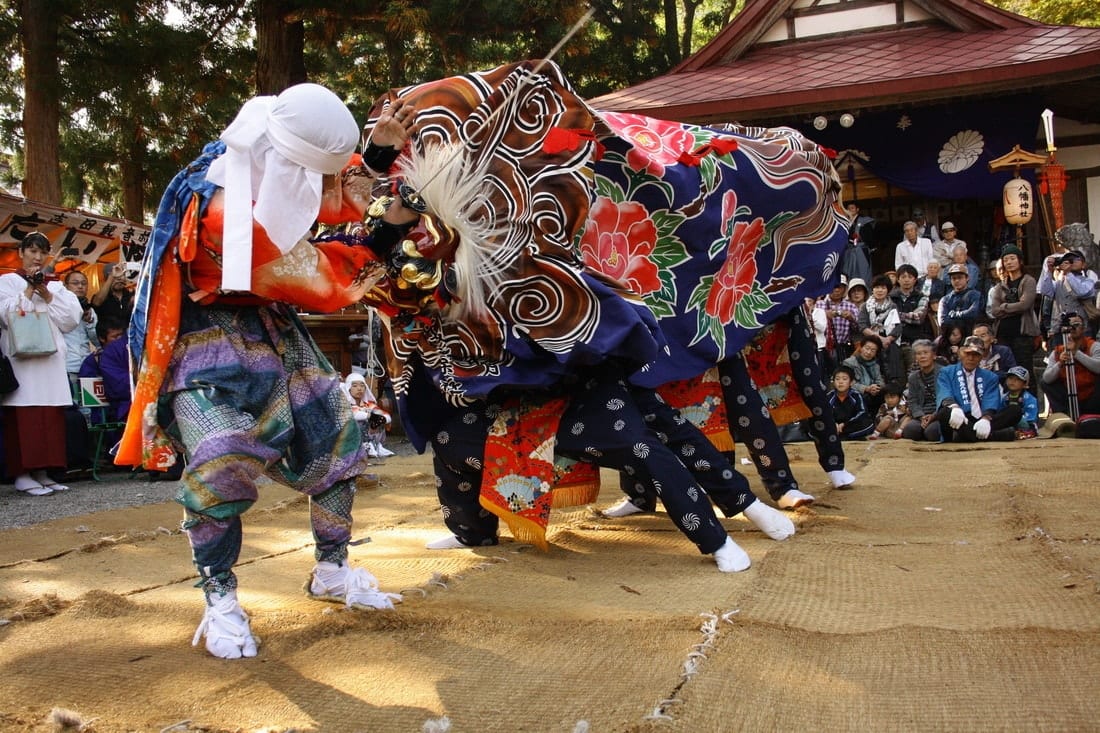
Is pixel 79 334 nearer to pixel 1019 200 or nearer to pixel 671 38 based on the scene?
pixel 1019 200

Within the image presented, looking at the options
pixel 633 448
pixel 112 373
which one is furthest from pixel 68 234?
pixel 633 448

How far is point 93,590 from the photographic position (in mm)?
3029

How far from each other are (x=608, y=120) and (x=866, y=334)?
17.3ft

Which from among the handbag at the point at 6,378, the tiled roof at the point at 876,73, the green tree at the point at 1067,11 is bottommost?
the handbag at the point at 6,378

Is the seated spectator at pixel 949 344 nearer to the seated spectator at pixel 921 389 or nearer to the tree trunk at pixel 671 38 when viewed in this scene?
the seated spectator at pixel 921 389

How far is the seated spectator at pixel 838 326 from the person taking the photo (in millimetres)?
8547

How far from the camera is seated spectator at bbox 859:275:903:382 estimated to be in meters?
8.60

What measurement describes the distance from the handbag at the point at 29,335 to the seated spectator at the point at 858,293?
21.5 ft

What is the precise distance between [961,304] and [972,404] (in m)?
1.41

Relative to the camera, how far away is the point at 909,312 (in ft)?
29.7

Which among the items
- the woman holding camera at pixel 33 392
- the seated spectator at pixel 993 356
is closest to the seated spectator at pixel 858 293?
the seated spectator at pixel 993 356

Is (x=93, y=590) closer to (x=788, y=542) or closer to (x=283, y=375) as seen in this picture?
(x=283, y=375)

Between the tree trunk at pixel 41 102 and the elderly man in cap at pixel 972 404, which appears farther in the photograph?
the tree trunk at pixel 41 102

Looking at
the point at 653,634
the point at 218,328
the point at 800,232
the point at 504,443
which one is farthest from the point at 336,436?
the point at 800,232
